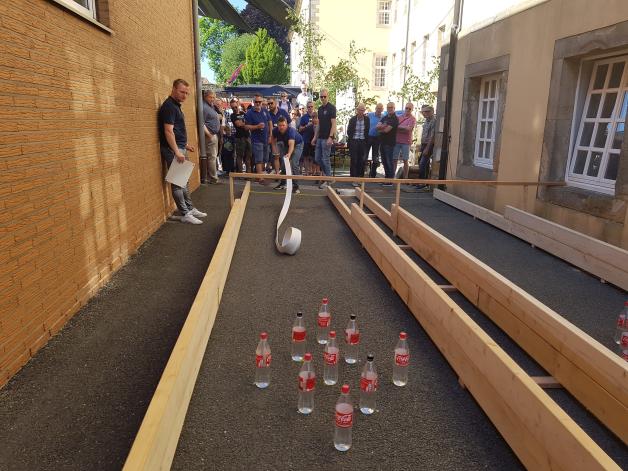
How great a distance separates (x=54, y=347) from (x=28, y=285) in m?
0.63

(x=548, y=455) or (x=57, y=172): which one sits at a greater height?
(x=57, y=172)

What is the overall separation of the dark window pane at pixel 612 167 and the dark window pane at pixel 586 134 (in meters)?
0.65

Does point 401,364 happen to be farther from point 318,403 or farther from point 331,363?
point 318,403

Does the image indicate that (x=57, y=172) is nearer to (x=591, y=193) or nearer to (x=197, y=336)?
(x=197, y=336)

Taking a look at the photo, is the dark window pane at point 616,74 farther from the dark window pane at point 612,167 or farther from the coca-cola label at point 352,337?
the coca-cola label at point 352,337

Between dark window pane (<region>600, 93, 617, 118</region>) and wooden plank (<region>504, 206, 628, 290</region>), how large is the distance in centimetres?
198

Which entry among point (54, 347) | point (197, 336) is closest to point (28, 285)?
point (54, 347)

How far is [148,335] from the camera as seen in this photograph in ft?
14.5

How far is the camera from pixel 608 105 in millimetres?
7742

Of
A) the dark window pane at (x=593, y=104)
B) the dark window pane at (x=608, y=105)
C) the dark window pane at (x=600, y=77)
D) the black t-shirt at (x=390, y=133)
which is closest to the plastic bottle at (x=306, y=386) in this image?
the dark window pane at (x=608, y=105)

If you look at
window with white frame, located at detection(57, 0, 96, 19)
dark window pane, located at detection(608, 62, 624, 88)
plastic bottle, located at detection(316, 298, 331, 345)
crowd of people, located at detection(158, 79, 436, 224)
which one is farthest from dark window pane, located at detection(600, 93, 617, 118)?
window with white frame, located at detection(57, 0, 96, 19)

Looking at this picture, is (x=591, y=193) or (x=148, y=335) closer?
(x=148, y=335)

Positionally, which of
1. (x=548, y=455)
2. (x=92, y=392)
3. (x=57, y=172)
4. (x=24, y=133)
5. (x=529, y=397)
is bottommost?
(x=92, y=392)

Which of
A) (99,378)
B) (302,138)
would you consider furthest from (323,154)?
(99,378)
